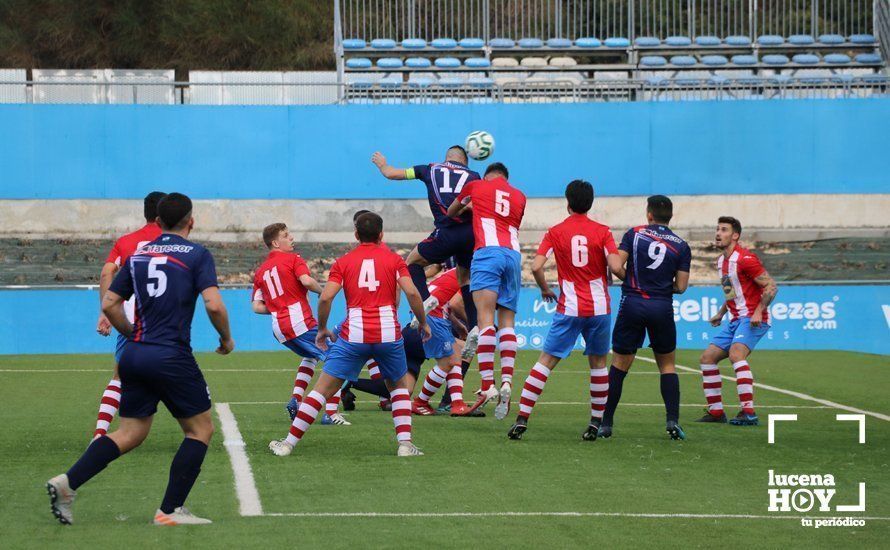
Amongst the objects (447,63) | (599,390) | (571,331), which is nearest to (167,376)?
(571,331)

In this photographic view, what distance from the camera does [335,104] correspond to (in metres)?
32.7

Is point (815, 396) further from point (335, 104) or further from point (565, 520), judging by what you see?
point (335, 104)

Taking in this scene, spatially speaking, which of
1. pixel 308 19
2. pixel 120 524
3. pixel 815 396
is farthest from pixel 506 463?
pixel 308 19

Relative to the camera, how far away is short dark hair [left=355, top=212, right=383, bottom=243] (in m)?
10.0

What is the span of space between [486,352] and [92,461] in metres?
5.30

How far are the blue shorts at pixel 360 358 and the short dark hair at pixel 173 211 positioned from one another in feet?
8.93

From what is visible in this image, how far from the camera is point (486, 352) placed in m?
12.0

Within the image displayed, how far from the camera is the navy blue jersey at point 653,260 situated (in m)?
11.1

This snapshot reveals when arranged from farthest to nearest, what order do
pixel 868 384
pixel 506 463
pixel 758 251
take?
pixel 758 251 → pixel 868 384 → pixel 506 463

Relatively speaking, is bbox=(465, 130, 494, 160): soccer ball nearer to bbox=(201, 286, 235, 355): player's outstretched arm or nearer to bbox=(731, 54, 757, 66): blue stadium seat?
bbox=(201, 286, 235, 355): player's outstretched arm

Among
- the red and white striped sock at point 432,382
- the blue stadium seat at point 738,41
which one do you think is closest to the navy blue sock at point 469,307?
the red and white striped sock at point 432,382

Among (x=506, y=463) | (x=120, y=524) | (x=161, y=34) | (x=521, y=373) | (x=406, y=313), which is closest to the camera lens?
(x=120, y=524)

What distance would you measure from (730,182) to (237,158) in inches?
508

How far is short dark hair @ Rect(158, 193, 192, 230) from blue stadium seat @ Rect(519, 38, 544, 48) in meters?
29.6
